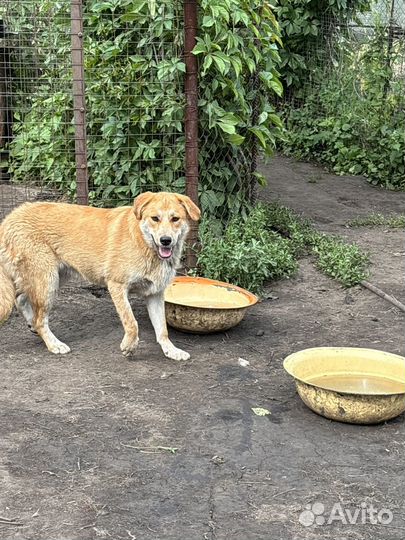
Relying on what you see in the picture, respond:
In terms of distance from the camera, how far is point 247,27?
24.6ft

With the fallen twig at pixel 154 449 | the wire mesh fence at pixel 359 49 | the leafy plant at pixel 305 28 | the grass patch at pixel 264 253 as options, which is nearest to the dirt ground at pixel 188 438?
the fallen twig at pixel 154 449

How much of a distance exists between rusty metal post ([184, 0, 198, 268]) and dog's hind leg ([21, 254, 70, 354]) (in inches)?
75.7

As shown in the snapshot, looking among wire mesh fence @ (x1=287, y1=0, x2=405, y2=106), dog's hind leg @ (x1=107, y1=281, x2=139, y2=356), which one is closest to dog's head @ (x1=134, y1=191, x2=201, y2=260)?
dog's hind leg @ (x1=107, y1=281, x2=139, y2=356)

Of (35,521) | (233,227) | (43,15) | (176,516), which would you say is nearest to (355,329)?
(233,227)

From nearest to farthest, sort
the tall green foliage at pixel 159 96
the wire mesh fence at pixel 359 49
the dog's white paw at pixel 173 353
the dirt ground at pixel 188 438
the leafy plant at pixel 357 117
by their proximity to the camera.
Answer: the dirt ground at pixel 188 438, the dog's white paw at pixel 173 353, the tall green foliage at pixel 159 96, the leafy plant at pixel 357 117, the wire mesh fence at pixel 359 49

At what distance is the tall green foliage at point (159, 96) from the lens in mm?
7113

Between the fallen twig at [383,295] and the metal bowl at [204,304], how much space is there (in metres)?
1.39

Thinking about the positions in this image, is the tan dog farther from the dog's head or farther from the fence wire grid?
the fence wire grid

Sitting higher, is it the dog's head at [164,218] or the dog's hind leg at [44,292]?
the dog's head at [164,218]

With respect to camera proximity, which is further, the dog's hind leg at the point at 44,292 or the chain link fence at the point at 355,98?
the chain link fence at the point at 355,98

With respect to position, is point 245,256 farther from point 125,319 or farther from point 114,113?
point 114,113

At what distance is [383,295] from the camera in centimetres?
691

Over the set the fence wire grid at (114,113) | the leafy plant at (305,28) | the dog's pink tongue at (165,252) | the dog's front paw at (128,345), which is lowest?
the dog's front paw at (128,345)

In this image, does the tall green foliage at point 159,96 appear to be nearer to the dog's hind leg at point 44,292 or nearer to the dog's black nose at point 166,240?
the dog's hind leg at point 44,292
